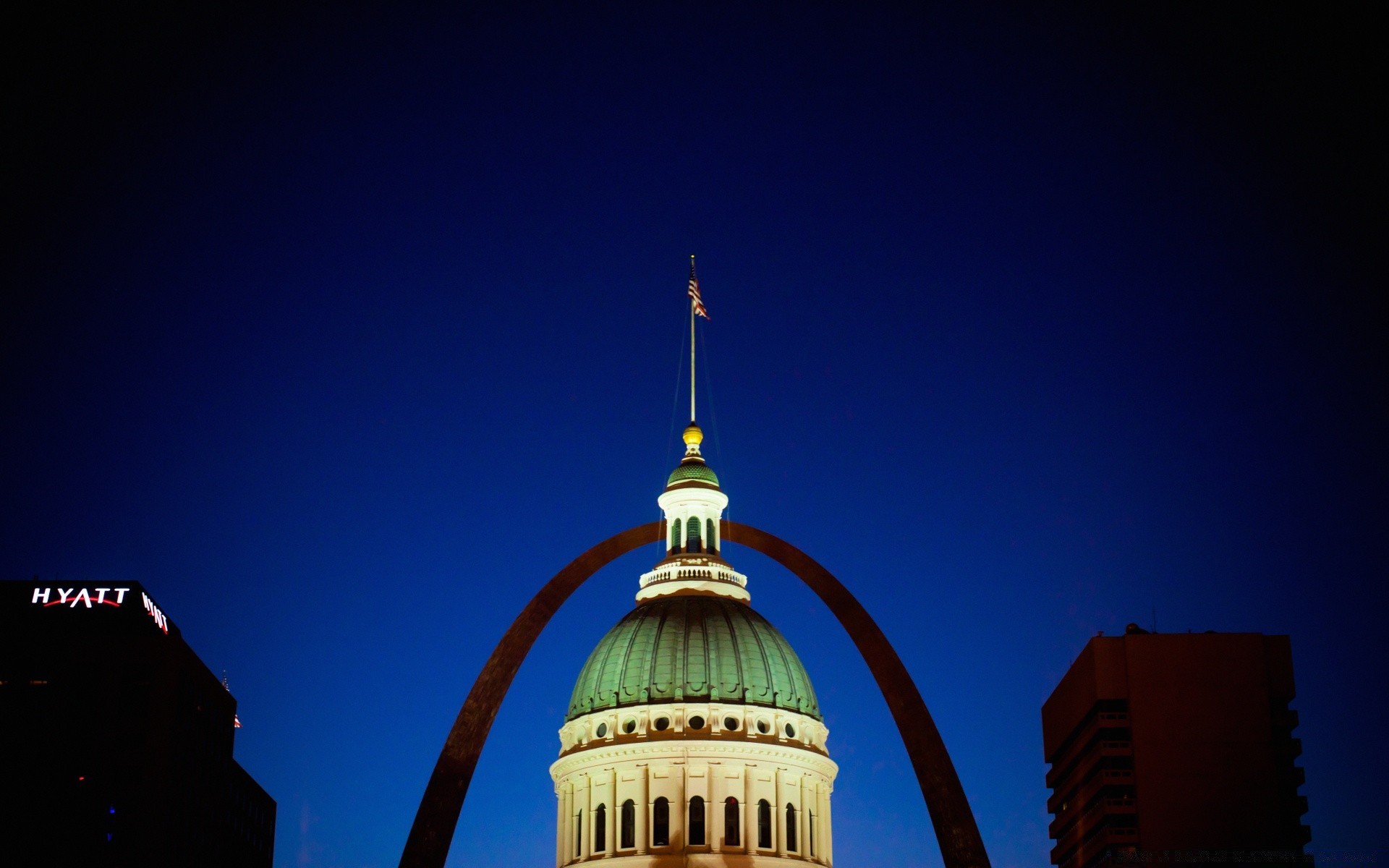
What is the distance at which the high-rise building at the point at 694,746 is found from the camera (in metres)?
120

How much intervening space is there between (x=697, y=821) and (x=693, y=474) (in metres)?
27.7

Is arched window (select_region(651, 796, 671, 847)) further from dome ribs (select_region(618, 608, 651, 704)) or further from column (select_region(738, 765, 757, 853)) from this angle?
dome ribs (select_region(618, 608, 651, 704))

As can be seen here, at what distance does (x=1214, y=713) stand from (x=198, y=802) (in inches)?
2271

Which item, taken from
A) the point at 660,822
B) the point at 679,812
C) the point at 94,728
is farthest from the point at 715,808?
the point at 94,728

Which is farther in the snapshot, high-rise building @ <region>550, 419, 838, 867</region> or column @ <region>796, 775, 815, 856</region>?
column @ <region>796, 775, 815, 856</region>

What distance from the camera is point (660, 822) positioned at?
12062 centimetres

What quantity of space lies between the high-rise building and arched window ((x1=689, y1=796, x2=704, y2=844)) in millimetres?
79

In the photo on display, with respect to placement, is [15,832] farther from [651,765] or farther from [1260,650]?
[1260,650]

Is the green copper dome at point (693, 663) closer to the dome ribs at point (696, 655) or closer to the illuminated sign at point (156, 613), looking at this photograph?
the dome ribs at point (696, 655)

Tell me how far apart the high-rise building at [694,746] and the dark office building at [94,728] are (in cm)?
3327

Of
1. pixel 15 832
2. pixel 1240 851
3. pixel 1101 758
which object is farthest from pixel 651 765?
pixel 15 832

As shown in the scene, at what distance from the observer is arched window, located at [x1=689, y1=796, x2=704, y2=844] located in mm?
119750

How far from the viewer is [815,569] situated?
112 m

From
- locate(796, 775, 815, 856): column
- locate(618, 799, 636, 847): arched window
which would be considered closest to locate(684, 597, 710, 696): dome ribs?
locate(618, 799, 636, 847): arched window
